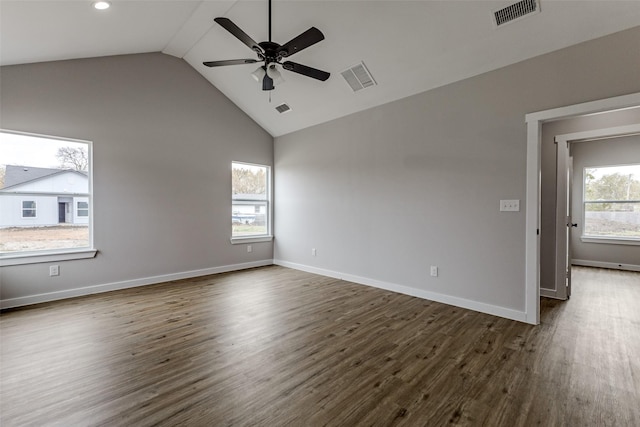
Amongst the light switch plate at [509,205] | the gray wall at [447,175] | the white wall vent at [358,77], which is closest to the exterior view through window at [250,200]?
the gray wall at [447,175]

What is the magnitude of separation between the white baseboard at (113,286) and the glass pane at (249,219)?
64 centimetres

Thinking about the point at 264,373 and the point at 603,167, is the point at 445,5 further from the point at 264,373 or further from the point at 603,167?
the point at 603,167

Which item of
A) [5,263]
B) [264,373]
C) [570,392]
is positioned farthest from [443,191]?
A: [5,263]

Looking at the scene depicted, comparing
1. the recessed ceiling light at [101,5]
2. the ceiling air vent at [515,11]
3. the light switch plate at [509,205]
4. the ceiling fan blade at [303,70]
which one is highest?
the recessed ceiling light at [101,5]

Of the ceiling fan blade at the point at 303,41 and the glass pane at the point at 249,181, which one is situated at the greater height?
the ceiling fan blade at the point at 303,41

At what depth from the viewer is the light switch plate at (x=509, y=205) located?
126 inches

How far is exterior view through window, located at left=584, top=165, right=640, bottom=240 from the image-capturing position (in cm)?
586

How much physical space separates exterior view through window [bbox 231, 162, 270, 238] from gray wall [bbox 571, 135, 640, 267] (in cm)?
665

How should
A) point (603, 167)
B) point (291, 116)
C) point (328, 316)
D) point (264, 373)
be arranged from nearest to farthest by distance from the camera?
point (264, 373) → point (328, 316) → point (291, 116) → point (603, 167)

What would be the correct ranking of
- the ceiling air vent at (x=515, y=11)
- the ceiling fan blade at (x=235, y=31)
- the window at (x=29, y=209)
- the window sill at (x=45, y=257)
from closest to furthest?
the ceiling fan blade at (x=235, y=31), the ceiling air vent at (x=515, y=11), the window sill at (x=45, y=257), the window at (x=29, y=209)

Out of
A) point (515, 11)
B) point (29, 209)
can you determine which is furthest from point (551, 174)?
point (29, 209)

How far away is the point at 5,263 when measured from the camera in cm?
352

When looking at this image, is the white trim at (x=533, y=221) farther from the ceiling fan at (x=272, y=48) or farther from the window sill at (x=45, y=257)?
the window sill at (x=45, y=257)

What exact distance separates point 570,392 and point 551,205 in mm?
2853
